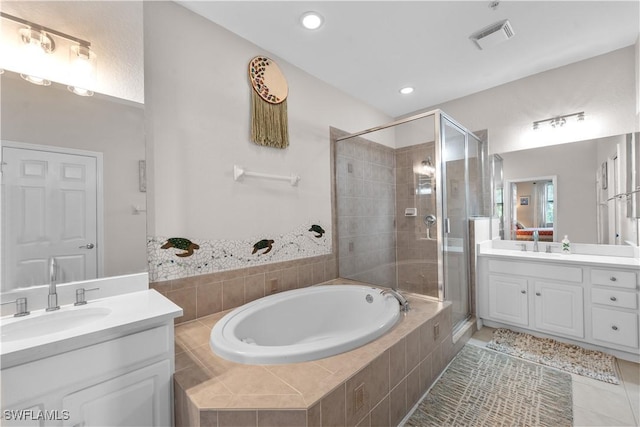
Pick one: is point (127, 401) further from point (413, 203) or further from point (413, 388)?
point (413, 203)

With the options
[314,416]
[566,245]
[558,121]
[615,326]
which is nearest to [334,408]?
[314,416]

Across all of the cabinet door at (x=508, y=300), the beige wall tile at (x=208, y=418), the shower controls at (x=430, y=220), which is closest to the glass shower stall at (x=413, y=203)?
the shower controls at (x=430, y=220)

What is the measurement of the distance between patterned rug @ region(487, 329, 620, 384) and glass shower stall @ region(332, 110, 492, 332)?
0.38m

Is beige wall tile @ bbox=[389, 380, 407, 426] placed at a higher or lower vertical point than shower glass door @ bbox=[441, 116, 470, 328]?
lower

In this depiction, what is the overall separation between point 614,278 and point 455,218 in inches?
47.4

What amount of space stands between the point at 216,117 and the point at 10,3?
3.29 ft

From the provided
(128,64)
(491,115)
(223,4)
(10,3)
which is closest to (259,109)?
(223,4)

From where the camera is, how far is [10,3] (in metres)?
1.18

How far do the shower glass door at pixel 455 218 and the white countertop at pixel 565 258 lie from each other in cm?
33

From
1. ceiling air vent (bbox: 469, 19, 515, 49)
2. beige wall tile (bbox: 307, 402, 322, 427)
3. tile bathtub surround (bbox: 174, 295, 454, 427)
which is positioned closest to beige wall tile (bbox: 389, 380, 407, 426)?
tile bathtub surround (bbox: 174, 295, 454, 427)

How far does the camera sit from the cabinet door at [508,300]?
8.05 feet

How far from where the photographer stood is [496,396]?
1.70m

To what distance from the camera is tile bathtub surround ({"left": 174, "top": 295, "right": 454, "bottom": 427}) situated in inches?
38.9

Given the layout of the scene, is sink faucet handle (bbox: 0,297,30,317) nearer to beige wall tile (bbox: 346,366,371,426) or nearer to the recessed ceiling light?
beige wall tile (bbox: 346,366,371,426)
